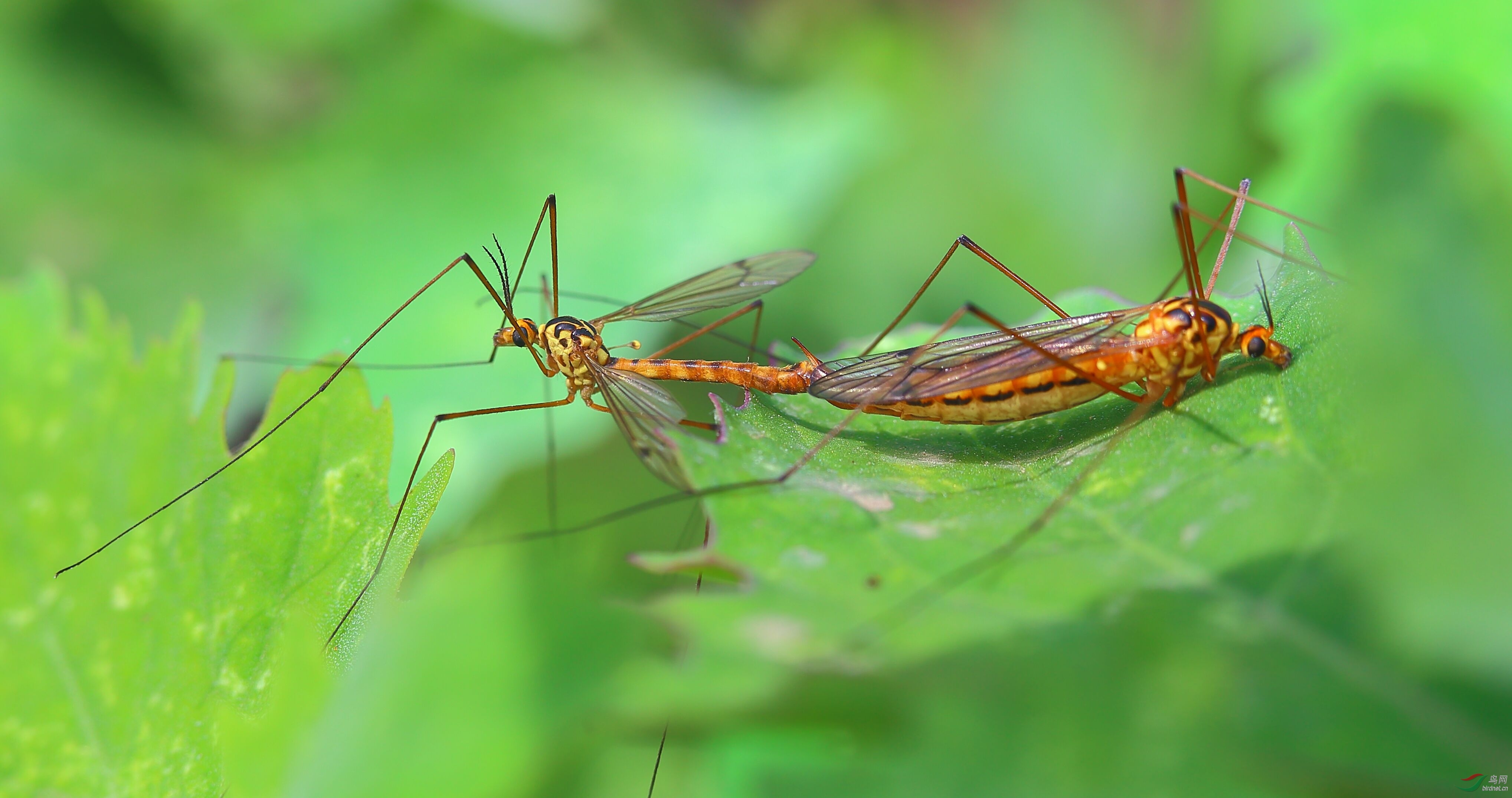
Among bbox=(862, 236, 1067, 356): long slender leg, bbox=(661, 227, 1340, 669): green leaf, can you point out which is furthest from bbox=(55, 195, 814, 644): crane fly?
bbox=(661, 227, 1340, 669): green leaf

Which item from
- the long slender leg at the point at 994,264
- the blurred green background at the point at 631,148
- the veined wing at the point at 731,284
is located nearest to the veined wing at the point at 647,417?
the blurred green background at the point at 631,148

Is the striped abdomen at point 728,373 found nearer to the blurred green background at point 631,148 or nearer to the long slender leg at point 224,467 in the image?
the blurred green background at point 631,148

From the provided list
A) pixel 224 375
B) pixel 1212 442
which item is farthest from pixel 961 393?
pixel 224 375

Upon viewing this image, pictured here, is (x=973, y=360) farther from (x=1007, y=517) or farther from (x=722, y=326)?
(x=722, y=326)

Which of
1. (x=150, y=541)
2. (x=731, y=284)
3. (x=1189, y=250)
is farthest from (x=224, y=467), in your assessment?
(x=1189, y=250)

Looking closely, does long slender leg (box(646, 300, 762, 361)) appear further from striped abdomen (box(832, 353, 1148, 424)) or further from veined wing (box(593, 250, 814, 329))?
striped abdomen (box(832, 353, 1148, 424))
